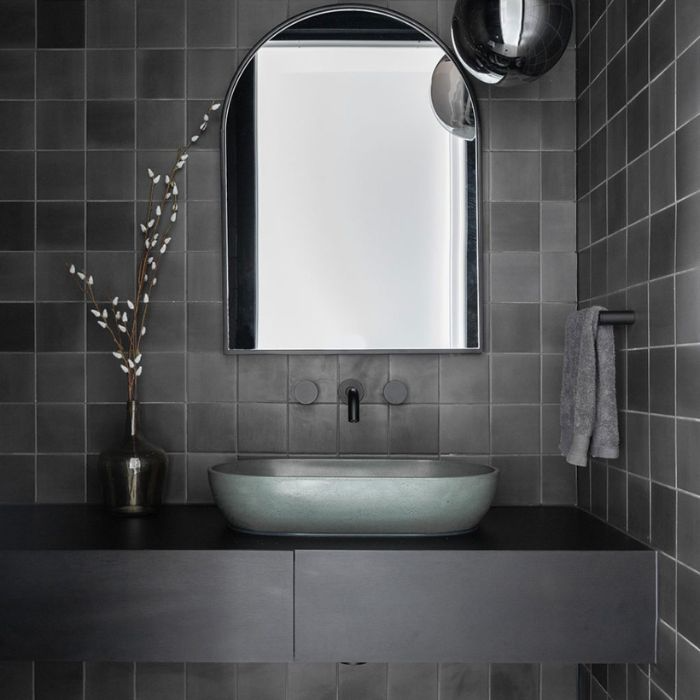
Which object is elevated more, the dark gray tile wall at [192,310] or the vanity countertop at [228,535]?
the dark gray tile wall at [192,310]

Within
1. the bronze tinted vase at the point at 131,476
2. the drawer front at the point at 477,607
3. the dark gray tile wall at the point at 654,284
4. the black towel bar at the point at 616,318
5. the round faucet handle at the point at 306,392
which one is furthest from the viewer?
the round faucet handle at the point at 306,392

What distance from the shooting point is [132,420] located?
2074 mm

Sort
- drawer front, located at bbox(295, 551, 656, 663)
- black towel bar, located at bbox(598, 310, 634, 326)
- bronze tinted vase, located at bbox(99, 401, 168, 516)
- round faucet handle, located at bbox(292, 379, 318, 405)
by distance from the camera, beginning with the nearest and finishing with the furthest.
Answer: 1. drawer front, located at bbox(295, 551, 656, 663)
2. black towel bar, located at bbox(598, 310, 634, 326)
3. bronze tinted vase, located at bbox(99, 401, 168, 516)
4. round faucet handle, located at bbox(292, 379, 318, 405)

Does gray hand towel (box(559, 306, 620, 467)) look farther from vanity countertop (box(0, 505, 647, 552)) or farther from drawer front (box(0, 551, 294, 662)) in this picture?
drawer front (box(0, 551, 294, 662))

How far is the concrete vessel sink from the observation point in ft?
5.50

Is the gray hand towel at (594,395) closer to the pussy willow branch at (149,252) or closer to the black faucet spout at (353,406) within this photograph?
the black faucet spout at (353,406)

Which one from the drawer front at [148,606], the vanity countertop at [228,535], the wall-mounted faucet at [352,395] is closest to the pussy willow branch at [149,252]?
the vanity countertop at [228,535]

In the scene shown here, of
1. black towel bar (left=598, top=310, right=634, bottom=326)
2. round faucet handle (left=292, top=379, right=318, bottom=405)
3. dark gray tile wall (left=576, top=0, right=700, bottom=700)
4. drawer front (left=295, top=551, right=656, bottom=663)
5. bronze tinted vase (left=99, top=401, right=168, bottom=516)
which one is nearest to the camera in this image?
dark gray tile wall (left=576, top=0, right=700, bottom=700)

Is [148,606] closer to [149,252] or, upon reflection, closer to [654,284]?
[149,252]

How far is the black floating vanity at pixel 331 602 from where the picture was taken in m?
1.59

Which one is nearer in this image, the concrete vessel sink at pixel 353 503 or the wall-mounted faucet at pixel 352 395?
the concrete vessel sink at pixel 353 503

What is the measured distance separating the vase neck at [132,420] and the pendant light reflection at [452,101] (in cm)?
114

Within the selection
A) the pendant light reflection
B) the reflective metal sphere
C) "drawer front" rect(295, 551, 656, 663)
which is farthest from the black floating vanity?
the pendant light reflection

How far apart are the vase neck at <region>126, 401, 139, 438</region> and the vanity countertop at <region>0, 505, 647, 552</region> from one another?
0.72 feet
